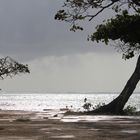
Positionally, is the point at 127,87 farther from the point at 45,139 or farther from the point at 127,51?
the point at 45,139

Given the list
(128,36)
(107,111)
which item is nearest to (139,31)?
(128,36)

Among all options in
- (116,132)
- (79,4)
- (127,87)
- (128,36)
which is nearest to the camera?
(116,132)

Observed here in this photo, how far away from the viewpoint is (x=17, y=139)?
706 inches

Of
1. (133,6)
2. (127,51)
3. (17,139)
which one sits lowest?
(17,139)

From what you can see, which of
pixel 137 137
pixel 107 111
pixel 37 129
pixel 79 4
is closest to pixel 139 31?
pixel 79 4

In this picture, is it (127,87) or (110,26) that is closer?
(110,26)

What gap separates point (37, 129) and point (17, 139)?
419 cm

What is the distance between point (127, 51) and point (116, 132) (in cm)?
2269

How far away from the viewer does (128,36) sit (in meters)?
38.7

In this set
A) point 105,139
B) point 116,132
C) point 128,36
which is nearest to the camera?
point 105,139

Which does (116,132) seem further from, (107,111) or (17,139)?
(107,111)

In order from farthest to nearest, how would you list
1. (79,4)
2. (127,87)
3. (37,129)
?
(127,87)
(79,4)
(37,129)

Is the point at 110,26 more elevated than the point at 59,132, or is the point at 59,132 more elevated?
the point at 110,26

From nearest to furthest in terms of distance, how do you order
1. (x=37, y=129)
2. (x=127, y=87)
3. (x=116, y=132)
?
(x=116, y=132)
(x=37, y=129)
(x=127, y=87)
